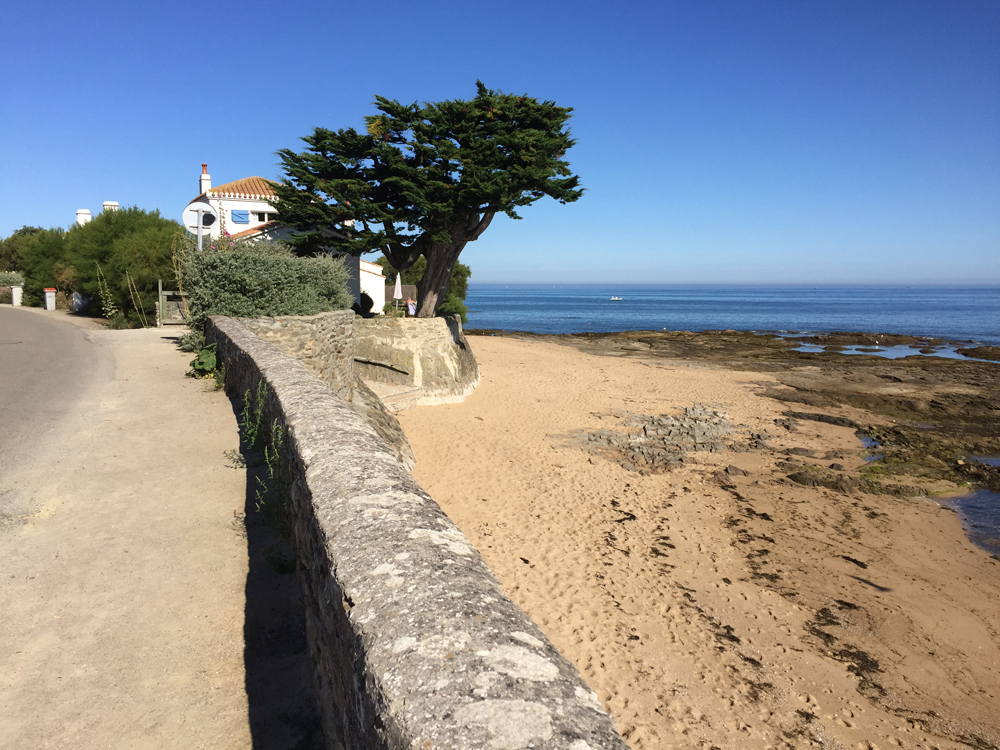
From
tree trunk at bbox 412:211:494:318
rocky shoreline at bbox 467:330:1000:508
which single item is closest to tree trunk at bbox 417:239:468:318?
tree trunk at bbox 412:211:494:318

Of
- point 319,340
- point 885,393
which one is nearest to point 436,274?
point 319,340

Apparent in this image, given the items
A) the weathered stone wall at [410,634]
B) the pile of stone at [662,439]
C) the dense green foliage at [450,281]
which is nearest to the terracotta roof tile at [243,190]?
the dense green foliage at [450,281]

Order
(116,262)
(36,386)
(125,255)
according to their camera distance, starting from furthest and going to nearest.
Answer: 1. (116,262)
2. (125,255)
3. (36,386)

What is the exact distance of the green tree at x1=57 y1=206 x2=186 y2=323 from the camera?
883 inches

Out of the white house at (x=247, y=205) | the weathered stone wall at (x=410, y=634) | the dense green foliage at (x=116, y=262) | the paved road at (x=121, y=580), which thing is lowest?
the paved road at (x=121, y=580)

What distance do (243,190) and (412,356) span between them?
1705 cm

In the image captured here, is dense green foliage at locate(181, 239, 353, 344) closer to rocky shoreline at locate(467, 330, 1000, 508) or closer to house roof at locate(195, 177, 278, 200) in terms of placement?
rocky shoreline at locate(467, 330, 1000, 508)

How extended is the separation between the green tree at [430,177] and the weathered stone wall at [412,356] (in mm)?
3924

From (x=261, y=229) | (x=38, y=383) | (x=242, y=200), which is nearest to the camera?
(x=38, y=383)

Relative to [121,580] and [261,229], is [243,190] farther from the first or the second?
[121,580]

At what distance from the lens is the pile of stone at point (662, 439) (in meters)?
14.3

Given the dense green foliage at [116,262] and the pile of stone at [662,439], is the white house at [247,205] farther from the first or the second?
the pile of stone at [662,439]

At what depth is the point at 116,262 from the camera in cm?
2319

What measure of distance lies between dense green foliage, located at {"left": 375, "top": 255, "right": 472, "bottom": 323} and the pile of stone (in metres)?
16.0
